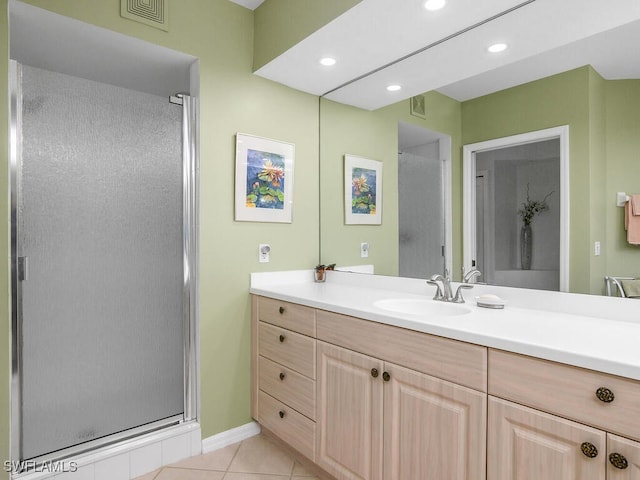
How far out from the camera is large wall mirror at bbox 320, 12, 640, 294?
4.52 feet

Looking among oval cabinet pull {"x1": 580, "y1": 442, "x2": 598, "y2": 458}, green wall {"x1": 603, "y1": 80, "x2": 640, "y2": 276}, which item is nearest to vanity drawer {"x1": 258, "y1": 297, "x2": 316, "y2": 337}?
oval cabinet pull {"x1": 580, "y1": 442, "x2": 598, "y2": 458}

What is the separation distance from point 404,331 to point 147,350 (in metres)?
1.40

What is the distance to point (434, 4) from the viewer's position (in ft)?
5.03

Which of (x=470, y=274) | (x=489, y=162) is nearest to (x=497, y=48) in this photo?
(x=489, y=162)

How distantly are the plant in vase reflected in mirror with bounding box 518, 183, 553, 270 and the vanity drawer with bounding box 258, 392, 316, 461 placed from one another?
3.90 ft

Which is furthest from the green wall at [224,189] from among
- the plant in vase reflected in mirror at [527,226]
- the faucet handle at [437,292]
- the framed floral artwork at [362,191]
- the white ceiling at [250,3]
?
the plant in vase reflected in mirror at [527,226]

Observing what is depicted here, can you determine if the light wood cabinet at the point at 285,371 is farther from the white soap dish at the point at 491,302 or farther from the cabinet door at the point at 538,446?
the cabinet door at the point at 538,446

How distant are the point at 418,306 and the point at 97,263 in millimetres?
1570

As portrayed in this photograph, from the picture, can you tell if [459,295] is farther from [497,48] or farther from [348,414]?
[497,48]

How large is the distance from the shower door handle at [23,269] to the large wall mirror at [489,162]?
5.18ft

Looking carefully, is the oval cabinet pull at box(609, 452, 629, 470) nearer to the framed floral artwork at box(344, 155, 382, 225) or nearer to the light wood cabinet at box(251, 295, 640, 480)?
the light wood cabinet at box(251, 295, 640, 480)

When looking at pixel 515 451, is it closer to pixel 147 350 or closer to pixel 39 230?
pixel 147 350

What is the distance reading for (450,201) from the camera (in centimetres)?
191

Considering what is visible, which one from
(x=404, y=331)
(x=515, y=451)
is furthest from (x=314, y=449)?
(x=515, y=451)
